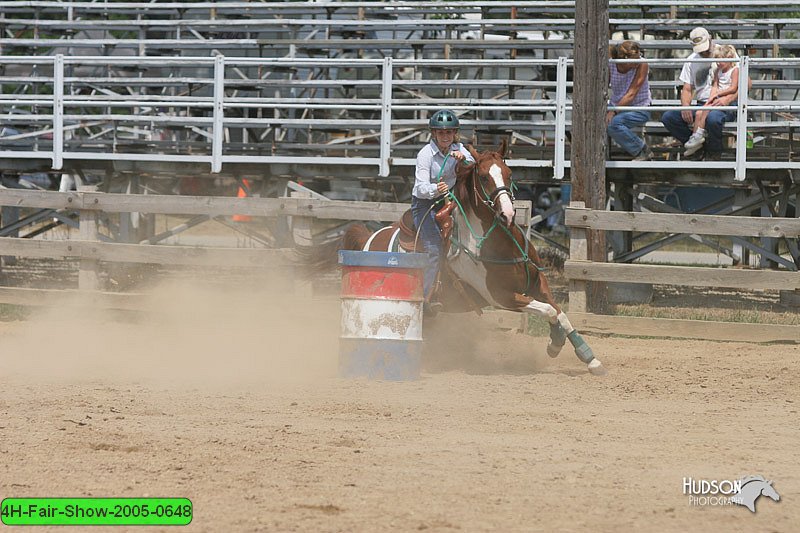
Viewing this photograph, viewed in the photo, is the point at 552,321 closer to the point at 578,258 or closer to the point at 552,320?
the point at 552,320

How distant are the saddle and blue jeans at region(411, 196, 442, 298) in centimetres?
5

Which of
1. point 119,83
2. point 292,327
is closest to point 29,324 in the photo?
point 292,327

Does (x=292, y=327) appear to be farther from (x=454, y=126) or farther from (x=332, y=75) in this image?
(x=332, y=75)

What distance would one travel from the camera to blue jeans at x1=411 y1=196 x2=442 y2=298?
32.1 feet

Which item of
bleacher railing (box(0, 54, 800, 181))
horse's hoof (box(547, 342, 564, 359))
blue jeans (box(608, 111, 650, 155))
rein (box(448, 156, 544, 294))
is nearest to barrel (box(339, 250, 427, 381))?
rein (box(448, 156, 544, 294))

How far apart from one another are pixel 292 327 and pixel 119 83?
265 inches

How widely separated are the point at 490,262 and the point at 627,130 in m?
4.77

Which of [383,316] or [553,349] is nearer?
[383,316]

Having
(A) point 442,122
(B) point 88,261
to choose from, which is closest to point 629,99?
(A) point 442,122

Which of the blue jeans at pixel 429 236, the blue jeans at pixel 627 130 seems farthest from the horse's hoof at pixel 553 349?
the blue jeans at pixel 627 130

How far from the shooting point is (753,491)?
18.9ft

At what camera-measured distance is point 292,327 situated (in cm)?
1245

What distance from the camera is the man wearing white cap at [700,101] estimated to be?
13.6 metres

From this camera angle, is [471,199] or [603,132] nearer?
[471,199]
